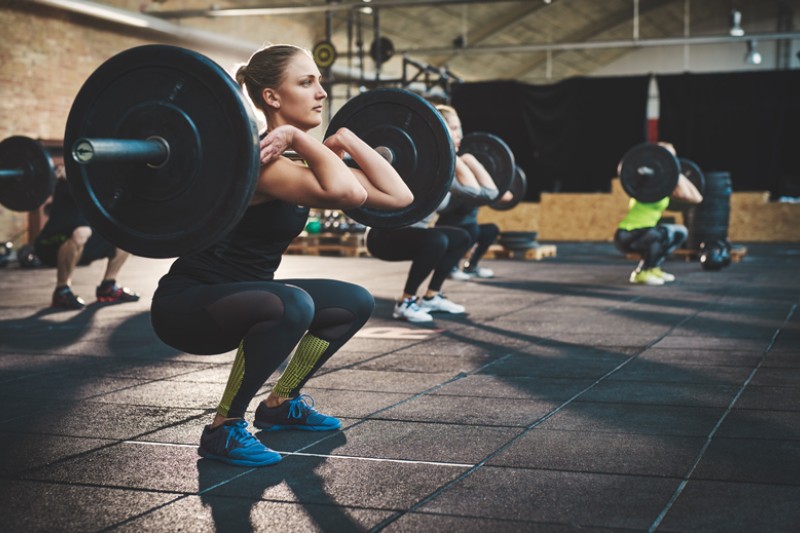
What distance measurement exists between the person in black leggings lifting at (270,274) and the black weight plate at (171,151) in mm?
160

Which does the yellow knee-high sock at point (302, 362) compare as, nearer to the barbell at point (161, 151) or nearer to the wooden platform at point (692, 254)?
the barbell at point (161, 151)

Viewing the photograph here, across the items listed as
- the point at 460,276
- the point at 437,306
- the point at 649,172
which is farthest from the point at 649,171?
the point at 437,306

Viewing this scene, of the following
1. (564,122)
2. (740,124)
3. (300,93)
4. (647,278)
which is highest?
(564,122)

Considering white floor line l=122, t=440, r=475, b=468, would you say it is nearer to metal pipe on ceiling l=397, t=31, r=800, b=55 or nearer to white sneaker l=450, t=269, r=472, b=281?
white sneaker l=450, t=269, r=472, b=281

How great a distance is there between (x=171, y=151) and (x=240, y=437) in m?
0.73

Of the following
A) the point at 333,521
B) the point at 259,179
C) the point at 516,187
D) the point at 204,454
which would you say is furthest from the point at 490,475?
the point at 516,187

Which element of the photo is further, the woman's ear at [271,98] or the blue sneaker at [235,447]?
the woman's ear at [271,98]

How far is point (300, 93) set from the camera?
243cm

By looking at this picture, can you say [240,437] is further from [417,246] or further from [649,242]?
[649,242]

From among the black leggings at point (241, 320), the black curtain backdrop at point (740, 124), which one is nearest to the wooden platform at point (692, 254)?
the black curtain backdrop at point (740, 124)

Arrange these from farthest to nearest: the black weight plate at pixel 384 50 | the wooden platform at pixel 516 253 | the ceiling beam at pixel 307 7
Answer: the black weight plate at pixel 384 50 → the ceiling beam at pixel 307 7 → the wooden platform at pixel 516 253

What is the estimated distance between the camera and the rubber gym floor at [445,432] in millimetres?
1952

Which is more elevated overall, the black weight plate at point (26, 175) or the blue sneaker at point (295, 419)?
the black weight plate at point (26, 175)

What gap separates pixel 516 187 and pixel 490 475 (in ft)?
19.9
